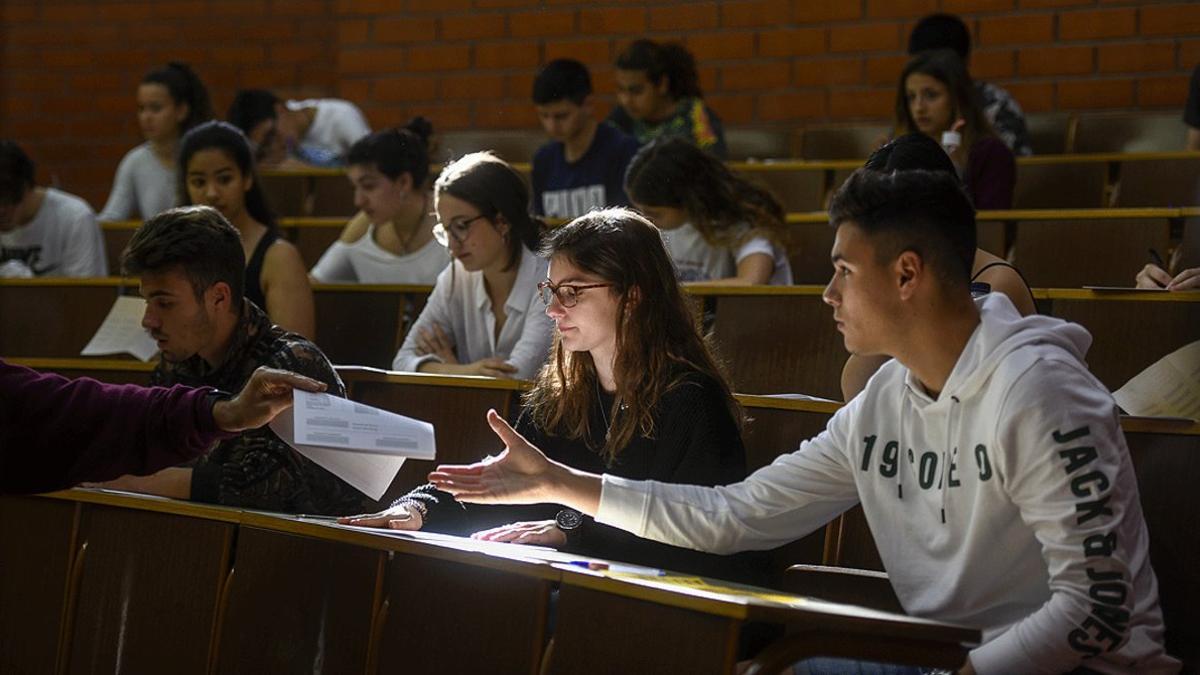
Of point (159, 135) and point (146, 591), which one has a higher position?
point (159, 135)

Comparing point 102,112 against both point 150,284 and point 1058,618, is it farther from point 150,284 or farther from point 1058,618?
point 1058,618

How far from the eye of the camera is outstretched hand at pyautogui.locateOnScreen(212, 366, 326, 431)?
193 centimetres

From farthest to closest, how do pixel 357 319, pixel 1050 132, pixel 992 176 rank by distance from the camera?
1. pixel 1050 132
2. pixel 992 176
3. pixel 357 319

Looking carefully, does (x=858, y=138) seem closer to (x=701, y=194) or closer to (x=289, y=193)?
(x=701, y=194)

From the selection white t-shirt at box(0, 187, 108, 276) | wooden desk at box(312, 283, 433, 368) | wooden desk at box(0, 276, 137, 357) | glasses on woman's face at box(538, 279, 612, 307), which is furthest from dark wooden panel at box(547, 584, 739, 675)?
white t-shirt at box(0, 187, 108, 276)

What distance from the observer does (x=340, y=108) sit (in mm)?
5844

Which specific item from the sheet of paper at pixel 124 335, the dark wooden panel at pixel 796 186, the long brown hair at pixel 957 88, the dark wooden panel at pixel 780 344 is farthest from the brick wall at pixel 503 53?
the sheet of paper at pixel 124 335

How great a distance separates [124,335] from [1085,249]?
2270 mm

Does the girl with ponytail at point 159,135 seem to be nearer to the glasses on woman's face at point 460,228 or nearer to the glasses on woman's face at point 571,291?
the glasses on woman's face at point 460,228

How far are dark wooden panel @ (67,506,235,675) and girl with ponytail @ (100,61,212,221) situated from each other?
2.89 metres

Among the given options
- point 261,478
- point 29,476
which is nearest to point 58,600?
point 261,478

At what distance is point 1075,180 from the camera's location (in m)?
4.32

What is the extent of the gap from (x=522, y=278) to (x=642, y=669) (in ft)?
5.71

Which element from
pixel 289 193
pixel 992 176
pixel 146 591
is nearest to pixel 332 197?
pixel 289 193
